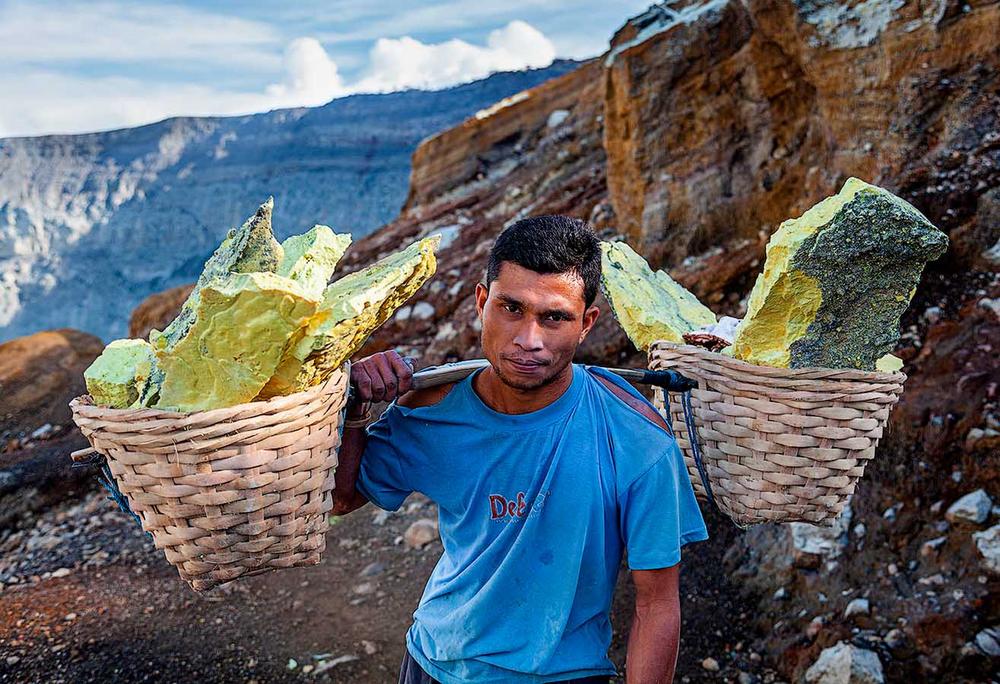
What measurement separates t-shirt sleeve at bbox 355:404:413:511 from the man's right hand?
0.09 m

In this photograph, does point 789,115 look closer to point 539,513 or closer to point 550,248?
point 550,248

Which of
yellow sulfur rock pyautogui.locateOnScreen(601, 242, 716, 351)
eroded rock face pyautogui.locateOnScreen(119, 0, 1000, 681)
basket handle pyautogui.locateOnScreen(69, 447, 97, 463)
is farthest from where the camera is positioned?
eroded rock face pyautogui.locateOnScreen(119, 0, 1000, 681)

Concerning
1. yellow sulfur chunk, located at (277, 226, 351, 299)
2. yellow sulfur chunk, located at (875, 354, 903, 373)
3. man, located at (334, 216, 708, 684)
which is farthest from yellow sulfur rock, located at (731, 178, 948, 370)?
yellow sulfur chunk, located at (277, 226, 351, 299)

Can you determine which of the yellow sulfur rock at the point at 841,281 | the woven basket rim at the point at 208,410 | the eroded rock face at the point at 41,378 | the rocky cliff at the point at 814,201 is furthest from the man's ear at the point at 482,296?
the eroded rock face at the point at 41,378

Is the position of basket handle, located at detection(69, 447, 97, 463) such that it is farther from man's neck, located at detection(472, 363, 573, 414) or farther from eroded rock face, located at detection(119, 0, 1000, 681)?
eroded rock face, located at detection(119, 0, 1000, 681)

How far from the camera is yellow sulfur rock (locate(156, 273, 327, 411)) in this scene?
46.5 inches

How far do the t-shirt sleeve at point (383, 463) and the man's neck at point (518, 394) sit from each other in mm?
206

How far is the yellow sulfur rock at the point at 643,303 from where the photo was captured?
1.80 meters

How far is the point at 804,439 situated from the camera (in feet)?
4.91

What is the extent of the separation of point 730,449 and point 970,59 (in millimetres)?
3124

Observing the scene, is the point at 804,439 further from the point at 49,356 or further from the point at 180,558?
the point at 49,356

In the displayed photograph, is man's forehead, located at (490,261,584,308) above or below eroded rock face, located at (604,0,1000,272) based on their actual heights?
below

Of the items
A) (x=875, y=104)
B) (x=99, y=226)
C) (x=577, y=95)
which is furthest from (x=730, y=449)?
(x=99, y=226)

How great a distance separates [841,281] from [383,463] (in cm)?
105
